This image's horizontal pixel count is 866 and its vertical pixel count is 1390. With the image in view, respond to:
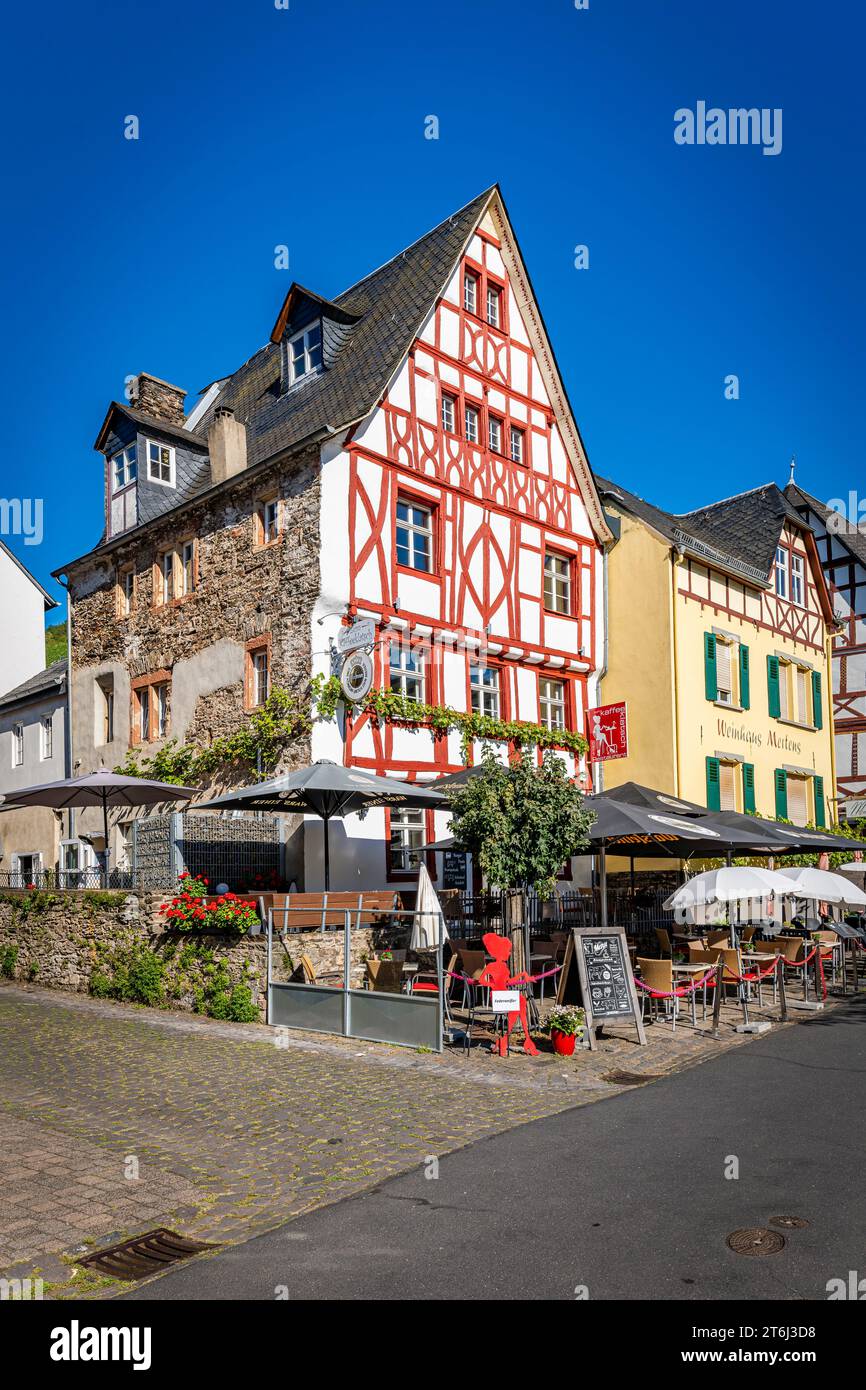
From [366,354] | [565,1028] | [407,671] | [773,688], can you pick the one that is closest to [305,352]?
[366,354]

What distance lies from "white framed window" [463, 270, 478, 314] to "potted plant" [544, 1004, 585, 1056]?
53.7ft

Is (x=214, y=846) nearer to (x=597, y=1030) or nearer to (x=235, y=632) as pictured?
(x=235, y=632)

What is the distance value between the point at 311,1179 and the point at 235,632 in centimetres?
1540

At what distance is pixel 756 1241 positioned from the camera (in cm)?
565

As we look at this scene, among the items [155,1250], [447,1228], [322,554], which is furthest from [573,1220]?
[322,554]

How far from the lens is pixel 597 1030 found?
1297 cm

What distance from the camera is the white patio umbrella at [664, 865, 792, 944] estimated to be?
13.5 m

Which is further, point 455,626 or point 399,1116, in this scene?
point 455,626

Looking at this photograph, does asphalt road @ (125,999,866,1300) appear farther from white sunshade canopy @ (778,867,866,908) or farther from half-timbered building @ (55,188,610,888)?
half-timbered building @ (55,188,610,888)

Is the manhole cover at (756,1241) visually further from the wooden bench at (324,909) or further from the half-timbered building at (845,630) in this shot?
the half-timbered building at (845,630)

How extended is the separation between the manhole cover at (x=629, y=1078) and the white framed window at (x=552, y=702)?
545 inches

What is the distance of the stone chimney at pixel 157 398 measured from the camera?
90.2ft

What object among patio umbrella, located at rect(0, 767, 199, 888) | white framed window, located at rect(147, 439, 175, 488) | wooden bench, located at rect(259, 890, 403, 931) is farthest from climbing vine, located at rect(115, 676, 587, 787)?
white framed window, located at rect(147, 439, 175, 488)

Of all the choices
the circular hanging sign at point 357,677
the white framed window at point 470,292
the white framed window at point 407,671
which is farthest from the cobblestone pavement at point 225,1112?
the white framed window at point 470,292
